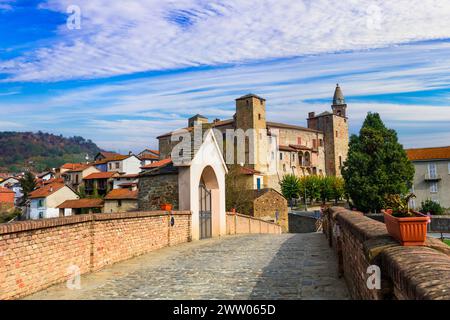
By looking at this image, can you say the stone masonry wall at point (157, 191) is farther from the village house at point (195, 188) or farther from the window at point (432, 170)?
the window at point (432, 170)

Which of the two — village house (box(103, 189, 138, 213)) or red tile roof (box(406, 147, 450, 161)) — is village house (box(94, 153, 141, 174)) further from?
red tile roof (box(406, 147, 450, 161))

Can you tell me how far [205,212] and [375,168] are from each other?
28.5m

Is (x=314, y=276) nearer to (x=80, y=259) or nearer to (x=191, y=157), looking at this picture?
(x=80, y=259)

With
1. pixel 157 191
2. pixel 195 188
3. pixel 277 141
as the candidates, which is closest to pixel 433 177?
pixel 277 141

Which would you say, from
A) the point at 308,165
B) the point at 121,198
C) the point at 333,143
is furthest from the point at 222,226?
the point at 333,143

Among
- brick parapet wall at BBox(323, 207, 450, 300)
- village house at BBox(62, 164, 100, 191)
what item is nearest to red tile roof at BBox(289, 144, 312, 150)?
village house at BBox(62, 164, 100, 191)

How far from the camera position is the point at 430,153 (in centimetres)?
5000

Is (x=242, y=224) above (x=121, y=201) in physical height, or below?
below

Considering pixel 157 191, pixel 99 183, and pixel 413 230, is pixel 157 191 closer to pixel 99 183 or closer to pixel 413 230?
pixel 413 230

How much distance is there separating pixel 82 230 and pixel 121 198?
148 feet

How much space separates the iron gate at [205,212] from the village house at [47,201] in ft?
160

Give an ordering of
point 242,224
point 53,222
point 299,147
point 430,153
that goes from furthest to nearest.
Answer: point 299,147 < point 430,153 < point 242,224 < point 53,222

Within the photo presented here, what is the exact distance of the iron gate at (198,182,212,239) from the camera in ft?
59.8

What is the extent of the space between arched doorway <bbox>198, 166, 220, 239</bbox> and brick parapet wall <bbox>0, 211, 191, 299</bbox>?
5166 mm
